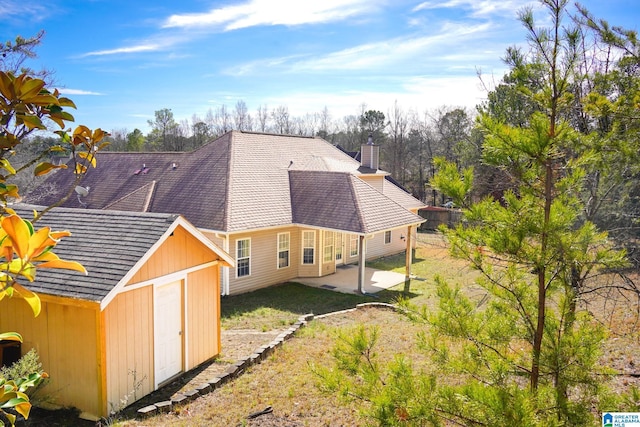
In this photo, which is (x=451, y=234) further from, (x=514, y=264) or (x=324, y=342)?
(x=324, y=342)

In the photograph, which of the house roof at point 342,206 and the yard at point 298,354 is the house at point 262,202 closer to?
the house roof at point 342,206

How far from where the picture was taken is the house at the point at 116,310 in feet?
24.8

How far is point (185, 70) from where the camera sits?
2509 cm

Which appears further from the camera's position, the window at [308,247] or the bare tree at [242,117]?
the bare tree at [242,117]

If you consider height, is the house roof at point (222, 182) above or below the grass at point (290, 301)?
above

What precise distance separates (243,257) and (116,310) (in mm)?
8692

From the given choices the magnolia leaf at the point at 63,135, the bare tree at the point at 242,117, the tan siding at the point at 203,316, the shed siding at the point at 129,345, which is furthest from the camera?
the bare tree at the point at 242,117

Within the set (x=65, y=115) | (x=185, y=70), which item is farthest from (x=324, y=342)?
(x=185, y=70)

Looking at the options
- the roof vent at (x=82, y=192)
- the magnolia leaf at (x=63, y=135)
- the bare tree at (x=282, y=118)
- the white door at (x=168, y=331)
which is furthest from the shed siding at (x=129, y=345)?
the bare tree at (x=282, y=118)

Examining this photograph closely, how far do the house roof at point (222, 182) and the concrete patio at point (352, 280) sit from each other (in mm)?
2460

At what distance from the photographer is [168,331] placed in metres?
9.05

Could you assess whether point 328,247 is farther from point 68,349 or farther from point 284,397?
point 68,349

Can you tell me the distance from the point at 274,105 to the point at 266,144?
51.2 metres

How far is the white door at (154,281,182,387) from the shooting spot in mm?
8742
